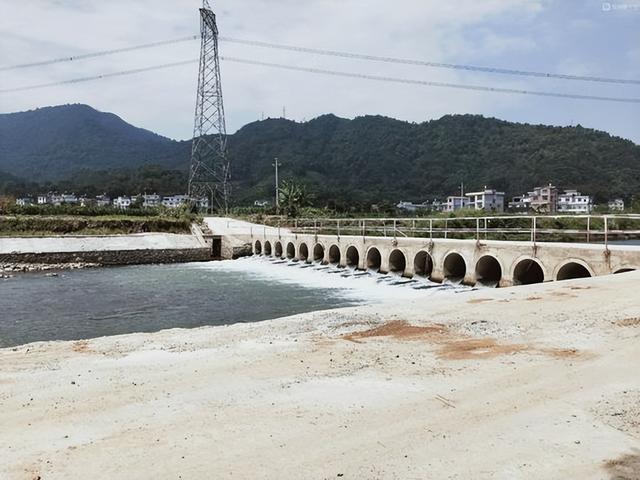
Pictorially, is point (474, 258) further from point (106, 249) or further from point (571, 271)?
point (106, 249)

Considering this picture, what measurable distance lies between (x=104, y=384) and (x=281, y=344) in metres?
2.83

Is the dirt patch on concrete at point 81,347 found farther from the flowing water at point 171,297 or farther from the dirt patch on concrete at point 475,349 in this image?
the dirt patch on concrete at point 475,349

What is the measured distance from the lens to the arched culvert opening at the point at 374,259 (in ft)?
93.0

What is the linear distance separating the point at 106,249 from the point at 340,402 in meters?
38.0

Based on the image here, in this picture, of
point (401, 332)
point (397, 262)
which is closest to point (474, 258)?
point (397, 262)

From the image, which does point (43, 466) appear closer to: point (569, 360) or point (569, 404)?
point (569, 404)

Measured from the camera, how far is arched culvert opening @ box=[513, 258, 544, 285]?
18.5 meters

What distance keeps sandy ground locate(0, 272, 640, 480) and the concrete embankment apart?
31486 millimetres

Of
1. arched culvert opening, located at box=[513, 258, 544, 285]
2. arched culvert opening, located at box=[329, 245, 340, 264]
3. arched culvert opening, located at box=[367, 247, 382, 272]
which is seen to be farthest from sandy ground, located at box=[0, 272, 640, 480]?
arched culvert opening, located at box=[329, 245, 340, 264]

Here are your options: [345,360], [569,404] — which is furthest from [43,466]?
[569,404]

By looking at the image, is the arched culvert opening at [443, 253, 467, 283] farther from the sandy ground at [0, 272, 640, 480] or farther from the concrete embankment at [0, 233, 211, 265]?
the concrete embankment at [0, 233, 211, 265]

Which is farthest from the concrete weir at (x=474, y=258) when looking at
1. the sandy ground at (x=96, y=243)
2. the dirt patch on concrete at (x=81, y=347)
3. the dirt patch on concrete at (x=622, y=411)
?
the dirt patch on concrete at (x=81, y=347)

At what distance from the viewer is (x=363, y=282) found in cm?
2428

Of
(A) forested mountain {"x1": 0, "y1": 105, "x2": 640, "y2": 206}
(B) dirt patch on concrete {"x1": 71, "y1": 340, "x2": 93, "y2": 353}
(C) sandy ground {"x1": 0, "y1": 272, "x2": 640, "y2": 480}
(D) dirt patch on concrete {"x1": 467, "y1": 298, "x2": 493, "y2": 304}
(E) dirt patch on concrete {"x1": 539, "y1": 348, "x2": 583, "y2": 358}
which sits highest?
(A) forested mountain {"x1": 0, "y1": 105, "x2": 640, "y2": 206}
